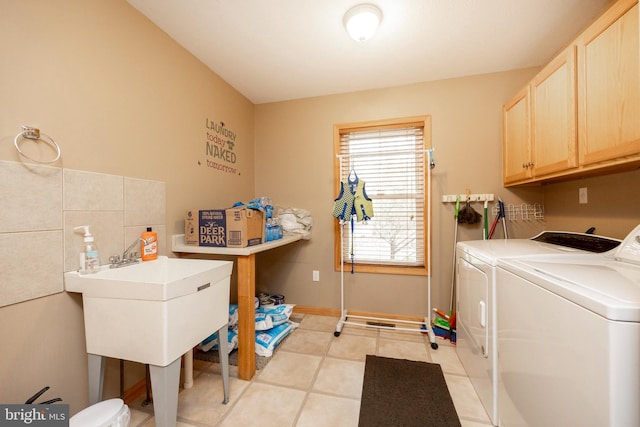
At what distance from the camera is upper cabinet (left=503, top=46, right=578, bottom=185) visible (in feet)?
4.68

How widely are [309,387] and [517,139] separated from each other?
2440 mm

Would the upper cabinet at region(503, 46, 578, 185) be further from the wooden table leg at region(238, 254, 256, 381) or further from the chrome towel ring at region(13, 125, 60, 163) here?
the chrome towel ring at region(13, 125, 60, 163)

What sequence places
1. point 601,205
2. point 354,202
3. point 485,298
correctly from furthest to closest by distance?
1. point 354,202
2. point 601,205
3. point 485,298

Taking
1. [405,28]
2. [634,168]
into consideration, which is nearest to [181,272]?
[405,28]

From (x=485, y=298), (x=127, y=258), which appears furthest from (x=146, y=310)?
(x=485, y=298)

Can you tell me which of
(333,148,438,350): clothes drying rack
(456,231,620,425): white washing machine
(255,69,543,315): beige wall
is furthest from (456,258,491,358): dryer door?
(255,69,543,315): beige wall

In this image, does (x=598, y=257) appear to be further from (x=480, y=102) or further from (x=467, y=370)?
(x=480, y=102)

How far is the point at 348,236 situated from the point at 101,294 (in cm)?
208

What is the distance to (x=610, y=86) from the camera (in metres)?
1.17

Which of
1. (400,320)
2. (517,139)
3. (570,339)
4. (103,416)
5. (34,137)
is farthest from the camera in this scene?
(400,320)

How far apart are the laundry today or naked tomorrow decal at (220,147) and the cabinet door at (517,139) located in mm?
2530

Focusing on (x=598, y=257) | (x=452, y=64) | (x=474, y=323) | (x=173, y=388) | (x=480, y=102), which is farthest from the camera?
(x=480, y=102)

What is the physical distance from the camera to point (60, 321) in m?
1.19

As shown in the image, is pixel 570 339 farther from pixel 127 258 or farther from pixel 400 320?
pixel 127 258
